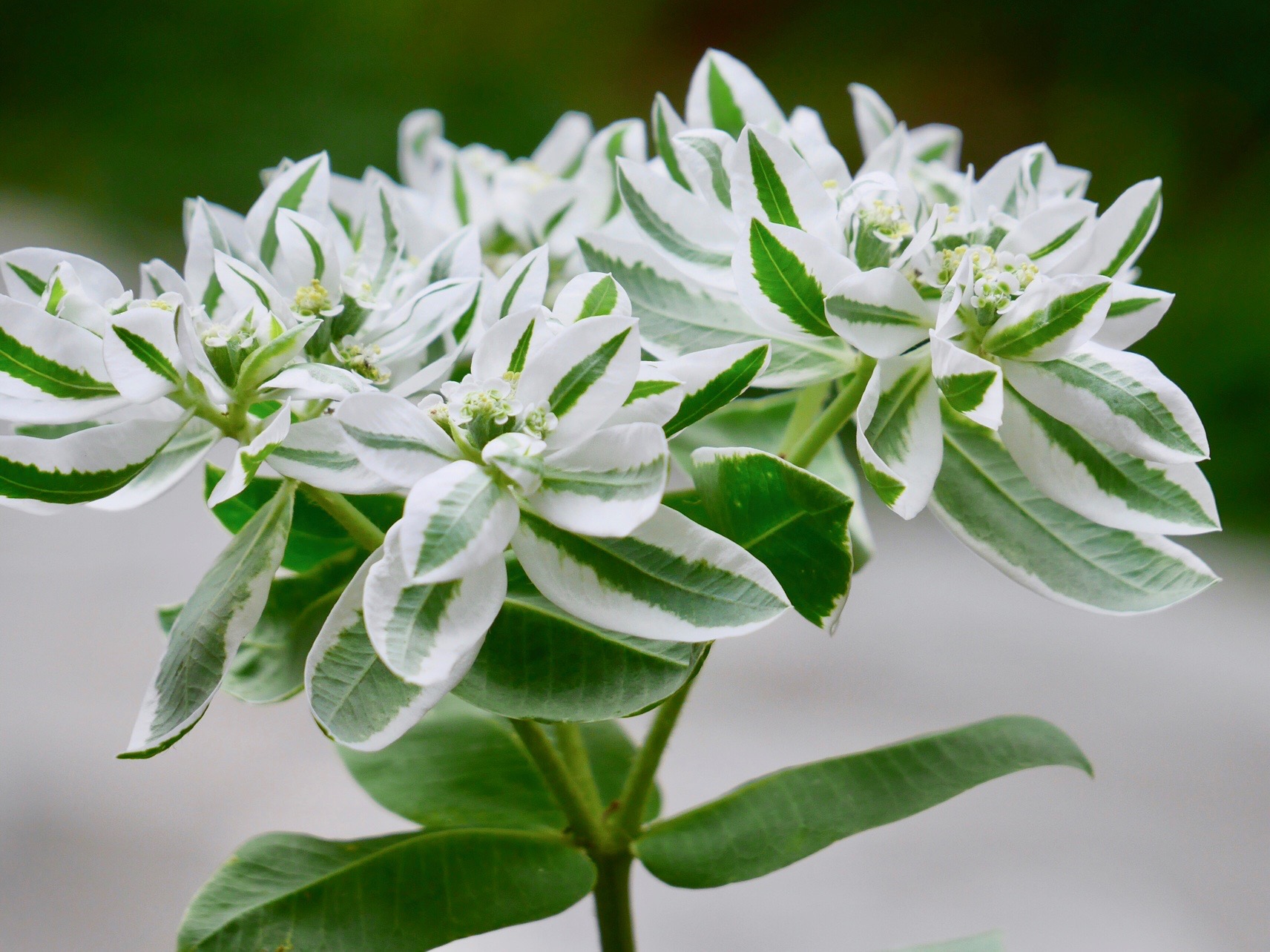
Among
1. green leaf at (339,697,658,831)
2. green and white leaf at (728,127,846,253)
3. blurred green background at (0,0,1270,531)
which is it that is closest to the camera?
green and white leaf at (728,127,846,253)

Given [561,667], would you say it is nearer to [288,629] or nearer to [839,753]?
[288,629]

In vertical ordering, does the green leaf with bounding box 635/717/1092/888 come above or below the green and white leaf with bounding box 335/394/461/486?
below

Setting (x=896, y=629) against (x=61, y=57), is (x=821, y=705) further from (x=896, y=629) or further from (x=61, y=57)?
(x=61, y=57)

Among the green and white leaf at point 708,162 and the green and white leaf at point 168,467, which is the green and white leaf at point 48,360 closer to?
the green and white leaf at point 168,467

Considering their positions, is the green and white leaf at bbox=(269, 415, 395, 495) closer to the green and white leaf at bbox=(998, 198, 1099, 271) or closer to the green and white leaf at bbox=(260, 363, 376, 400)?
the green and white leaf at bbox=(260, 363, 376, 400)

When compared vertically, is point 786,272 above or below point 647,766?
above

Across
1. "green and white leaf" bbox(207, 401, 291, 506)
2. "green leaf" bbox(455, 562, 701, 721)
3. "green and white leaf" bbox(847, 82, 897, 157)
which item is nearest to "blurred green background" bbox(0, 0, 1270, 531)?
"green and white leaf" bbox(847, 82, 897, 157)

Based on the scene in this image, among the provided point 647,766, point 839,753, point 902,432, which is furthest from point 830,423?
point 839,753

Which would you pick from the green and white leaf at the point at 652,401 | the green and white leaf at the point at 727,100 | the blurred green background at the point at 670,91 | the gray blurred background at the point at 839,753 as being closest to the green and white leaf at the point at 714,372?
the green and white leaf at the point at 652,401
